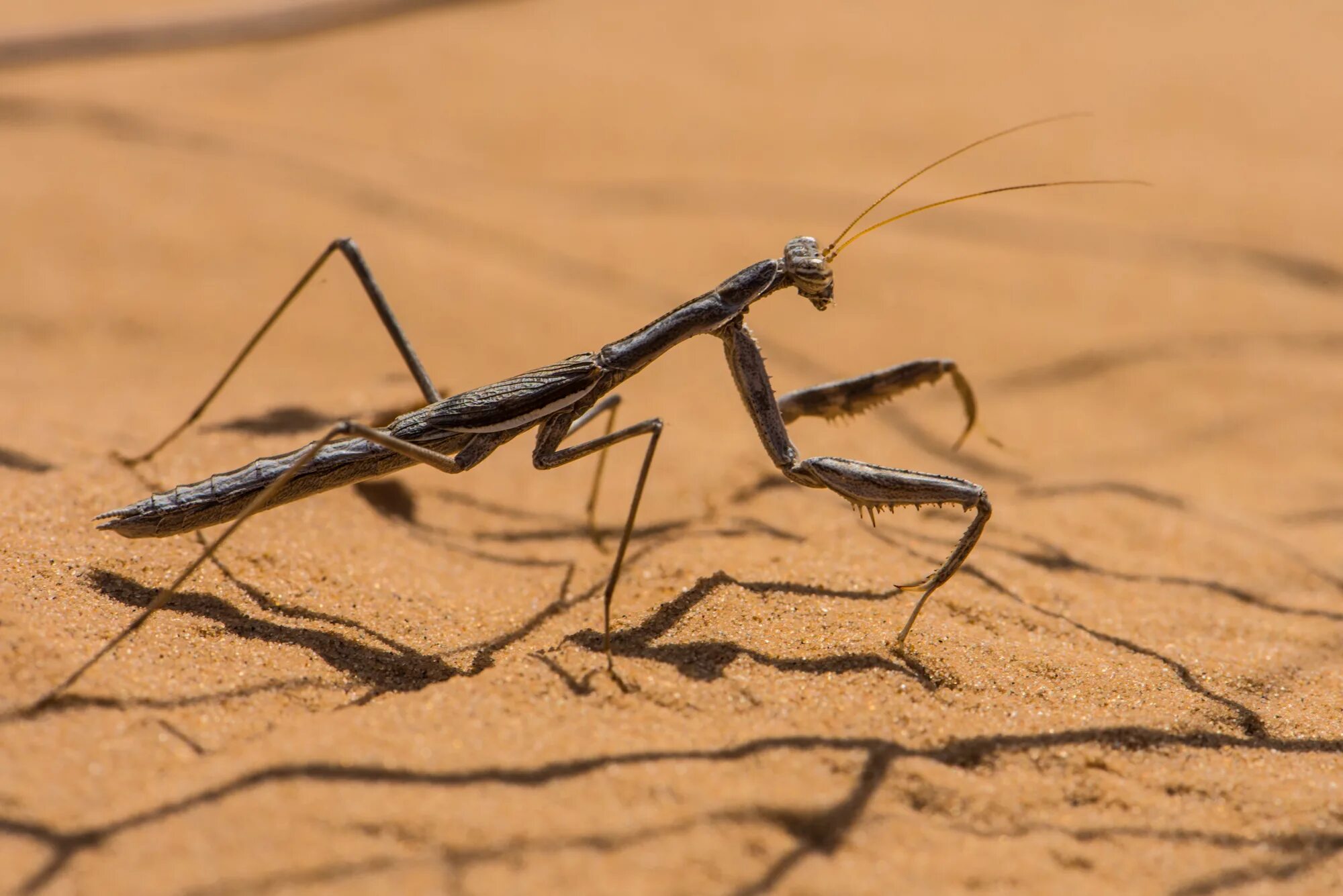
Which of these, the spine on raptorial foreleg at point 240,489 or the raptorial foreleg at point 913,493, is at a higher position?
the raptorial foreleg at point 913,493

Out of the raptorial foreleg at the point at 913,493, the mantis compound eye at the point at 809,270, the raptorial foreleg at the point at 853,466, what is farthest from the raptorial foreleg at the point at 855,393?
the raptorial foreleg at the point at 913,493

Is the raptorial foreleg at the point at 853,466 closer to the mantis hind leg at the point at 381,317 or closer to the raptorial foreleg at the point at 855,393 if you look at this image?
the raptorial foreleg at the point at 855,393

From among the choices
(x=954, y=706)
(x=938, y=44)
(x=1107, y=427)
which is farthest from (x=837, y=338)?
(x=938, y=44)

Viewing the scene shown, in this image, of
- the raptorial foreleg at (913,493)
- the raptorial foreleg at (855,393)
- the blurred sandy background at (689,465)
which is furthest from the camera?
the raptorial foreleg at (855,393)

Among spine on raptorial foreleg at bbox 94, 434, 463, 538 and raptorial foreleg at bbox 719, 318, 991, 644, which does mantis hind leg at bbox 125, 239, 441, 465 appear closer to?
spine on raptorial foreleg at bbox 94, 434, 463, 538

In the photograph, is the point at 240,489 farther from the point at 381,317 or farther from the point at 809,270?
the point at 809,270

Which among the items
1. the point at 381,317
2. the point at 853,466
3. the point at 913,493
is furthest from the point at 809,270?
the point at 381,317

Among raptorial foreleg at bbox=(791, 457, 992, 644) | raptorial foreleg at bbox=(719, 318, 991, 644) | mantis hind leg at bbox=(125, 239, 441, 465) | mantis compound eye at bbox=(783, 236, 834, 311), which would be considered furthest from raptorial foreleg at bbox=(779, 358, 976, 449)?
mantis hind leg at bbox=(125, 239, 441, 465)
